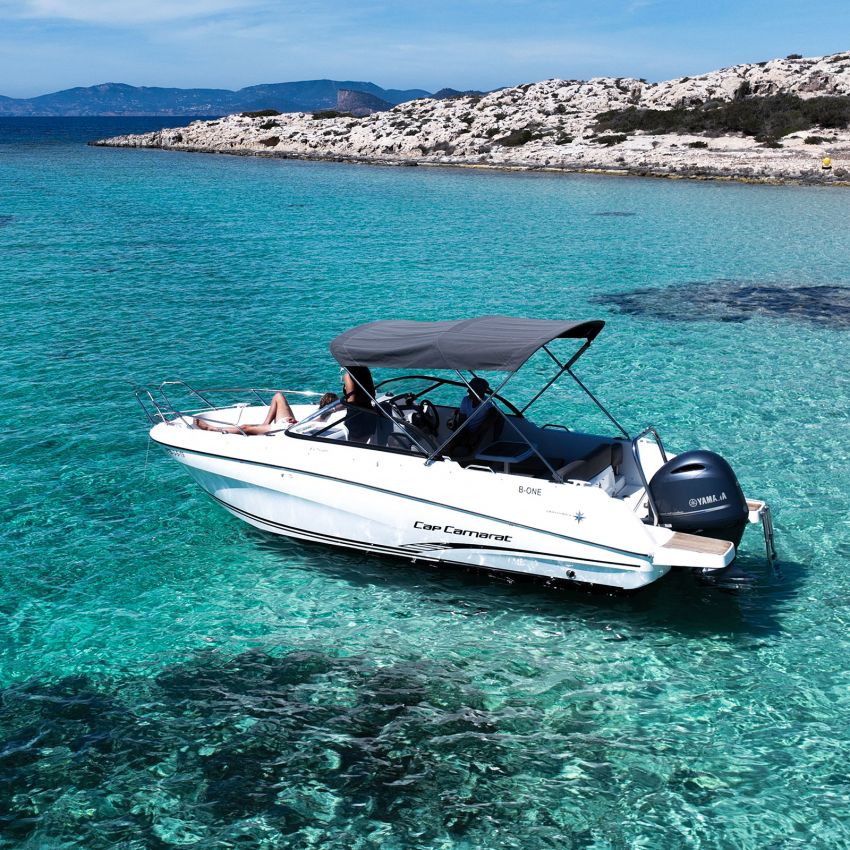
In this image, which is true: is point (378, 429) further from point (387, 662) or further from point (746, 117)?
point (746, 117)

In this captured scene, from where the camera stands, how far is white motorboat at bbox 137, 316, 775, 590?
7984 millimetres

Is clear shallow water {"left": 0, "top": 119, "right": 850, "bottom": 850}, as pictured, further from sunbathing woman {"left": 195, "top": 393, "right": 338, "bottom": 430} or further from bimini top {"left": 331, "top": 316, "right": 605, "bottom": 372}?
bimini top {"left": 331, "top": 316, "right": 605, "bottom": 372}

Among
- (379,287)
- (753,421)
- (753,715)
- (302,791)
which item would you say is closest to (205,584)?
(302,791)

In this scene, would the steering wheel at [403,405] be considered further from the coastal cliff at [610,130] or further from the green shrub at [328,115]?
the green shrub at [328,115]

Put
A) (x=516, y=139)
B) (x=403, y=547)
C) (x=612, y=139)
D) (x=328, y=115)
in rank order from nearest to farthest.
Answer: (x=403, y=547) → (x=612, y=139) → (x=516, y=139) → (x=328, y=115)

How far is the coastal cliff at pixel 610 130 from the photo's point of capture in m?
55.4

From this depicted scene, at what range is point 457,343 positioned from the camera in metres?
8.76

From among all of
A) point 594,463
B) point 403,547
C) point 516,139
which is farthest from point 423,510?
point 516,139

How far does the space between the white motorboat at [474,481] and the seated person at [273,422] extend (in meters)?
0.14

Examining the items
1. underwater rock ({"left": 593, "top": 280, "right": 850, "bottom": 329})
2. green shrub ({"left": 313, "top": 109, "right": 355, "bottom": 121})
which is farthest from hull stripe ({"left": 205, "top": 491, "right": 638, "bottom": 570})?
green shrub ({"left": 313, "top": 109, "right": 355, "bottom": 121})

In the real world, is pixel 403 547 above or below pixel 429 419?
below

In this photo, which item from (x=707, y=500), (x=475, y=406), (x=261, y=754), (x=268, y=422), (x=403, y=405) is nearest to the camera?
(x=261, y=754)

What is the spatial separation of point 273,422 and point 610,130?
6222cm

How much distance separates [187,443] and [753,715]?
261 inches
